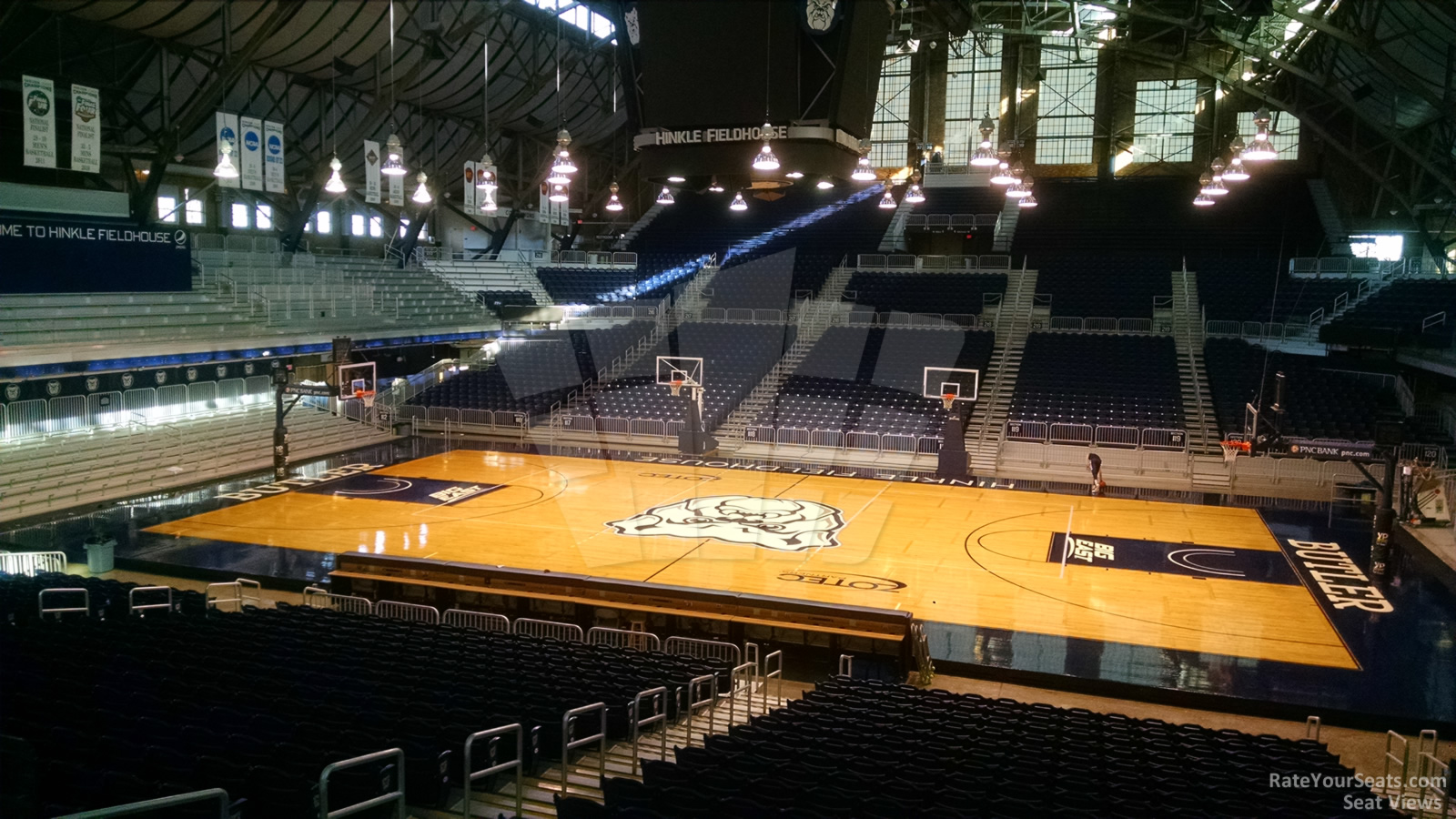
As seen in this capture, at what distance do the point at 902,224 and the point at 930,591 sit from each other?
1184 inches

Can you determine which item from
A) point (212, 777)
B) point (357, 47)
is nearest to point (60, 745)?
point (212, 777)

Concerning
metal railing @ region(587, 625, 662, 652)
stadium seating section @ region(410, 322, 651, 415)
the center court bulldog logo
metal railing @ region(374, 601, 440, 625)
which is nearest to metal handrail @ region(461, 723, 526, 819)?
metal railing @ region(587, 625, 662, 652)

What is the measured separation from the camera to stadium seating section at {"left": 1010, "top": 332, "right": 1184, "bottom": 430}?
2809 cm

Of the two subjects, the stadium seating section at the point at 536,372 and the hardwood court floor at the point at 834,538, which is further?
the stadium seating section at the point at 536,372

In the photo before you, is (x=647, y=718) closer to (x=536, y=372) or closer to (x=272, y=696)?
(x=272, y=696)

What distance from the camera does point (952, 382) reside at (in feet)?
92.5

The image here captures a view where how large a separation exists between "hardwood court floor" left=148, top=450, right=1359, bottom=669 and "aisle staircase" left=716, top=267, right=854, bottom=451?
3507mm

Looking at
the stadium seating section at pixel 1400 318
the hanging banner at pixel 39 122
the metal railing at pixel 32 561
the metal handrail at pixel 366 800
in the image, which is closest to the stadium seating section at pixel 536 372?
the hanging banner at pixel 39 122

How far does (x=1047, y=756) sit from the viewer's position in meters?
8.18

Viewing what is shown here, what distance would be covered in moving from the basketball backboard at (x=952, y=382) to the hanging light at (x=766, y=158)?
21965 mm

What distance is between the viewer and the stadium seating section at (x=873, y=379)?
29750mm

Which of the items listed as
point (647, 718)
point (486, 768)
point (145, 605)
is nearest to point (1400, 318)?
point (647, 718)

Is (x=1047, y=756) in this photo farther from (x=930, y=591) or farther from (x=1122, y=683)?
(x=930, y=591)

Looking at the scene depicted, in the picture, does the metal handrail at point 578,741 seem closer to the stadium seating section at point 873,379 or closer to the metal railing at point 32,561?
the metal railing at point 32,561
